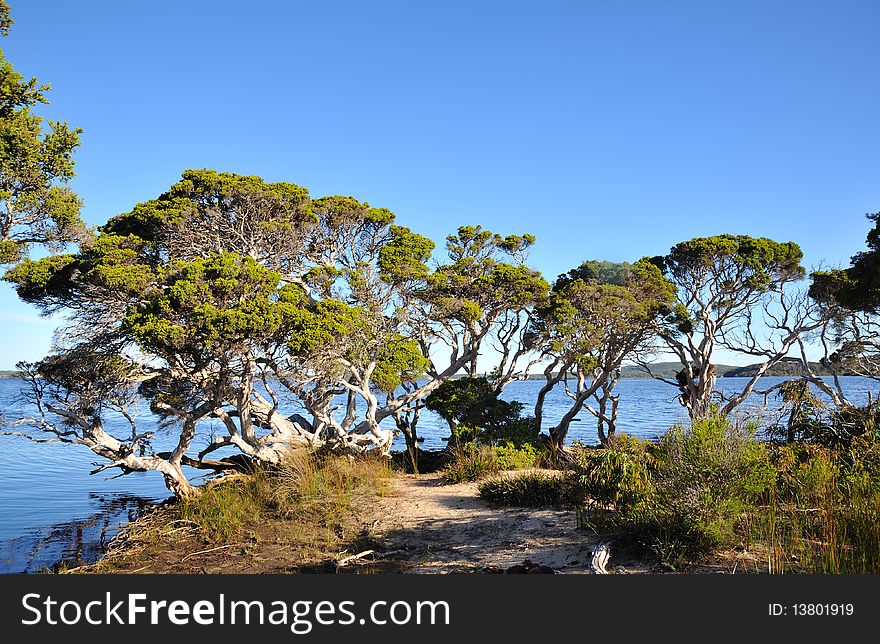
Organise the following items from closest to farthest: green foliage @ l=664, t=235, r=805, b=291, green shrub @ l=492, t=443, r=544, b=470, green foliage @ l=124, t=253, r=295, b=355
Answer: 1. green foliage @ l=124, t=253, r=295, b=355
2. green shrub @ l=492, t=443, r=544, b=470
3. green foliage @ l=664, t=235, r=805, b=291

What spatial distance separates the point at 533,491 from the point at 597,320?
26.7 feet

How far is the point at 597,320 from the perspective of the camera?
56.2 feet

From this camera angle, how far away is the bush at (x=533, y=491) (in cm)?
969

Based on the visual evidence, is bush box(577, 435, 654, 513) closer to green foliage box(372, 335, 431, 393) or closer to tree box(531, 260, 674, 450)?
tree box(531, 260, 674, 450)

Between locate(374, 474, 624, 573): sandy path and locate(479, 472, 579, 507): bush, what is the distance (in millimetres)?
293

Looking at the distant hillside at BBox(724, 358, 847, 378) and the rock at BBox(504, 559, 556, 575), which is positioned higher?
the distant hillside at BBox(724, 358, 847, 378)

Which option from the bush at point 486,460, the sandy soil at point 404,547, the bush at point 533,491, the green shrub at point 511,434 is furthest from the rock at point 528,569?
the green shrub at point 511,434

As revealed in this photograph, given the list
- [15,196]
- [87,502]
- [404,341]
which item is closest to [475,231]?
[404,341]

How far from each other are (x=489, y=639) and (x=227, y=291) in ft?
28.9

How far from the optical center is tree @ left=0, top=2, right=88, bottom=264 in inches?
438

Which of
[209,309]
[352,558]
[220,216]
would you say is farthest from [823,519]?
[220,216]

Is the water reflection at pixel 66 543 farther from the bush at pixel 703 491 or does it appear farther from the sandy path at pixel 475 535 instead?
the bush at pixel 703 491

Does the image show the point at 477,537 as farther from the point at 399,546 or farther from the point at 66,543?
the point at 66,543

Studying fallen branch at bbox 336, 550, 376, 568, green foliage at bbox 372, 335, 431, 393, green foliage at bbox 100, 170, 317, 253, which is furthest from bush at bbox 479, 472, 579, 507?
green foliage at bbox 100, 170, 317, 253
